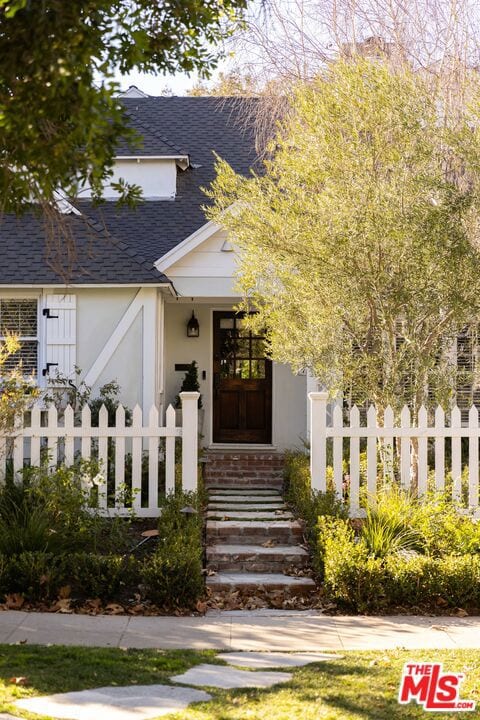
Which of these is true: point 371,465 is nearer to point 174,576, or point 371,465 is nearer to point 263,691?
point 174,576

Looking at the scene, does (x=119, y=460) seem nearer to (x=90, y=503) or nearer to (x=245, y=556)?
(x=90, y=503)

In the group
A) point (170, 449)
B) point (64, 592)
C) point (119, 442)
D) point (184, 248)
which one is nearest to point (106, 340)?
point (184, 248)

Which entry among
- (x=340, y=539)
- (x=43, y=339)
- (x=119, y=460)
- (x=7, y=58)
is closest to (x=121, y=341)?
(x=43, y=339)

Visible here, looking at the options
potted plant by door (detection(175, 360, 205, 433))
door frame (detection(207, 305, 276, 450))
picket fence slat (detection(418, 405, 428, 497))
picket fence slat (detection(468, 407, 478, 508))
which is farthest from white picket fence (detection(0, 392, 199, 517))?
door frame (detection(207, 305, 276, 450))

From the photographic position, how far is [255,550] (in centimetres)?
796

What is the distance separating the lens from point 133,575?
7.05m

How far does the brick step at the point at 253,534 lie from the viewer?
8.38 m

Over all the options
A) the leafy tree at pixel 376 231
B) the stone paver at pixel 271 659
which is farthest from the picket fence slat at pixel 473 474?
the stone paver at pixel 271 659

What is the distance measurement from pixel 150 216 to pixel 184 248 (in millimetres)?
2026

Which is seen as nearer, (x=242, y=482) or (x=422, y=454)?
(x=422, y=454)

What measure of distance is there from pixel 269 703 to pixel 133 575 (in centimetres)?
288

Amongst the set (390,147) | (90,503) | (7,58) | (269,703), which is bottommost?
(269,703)

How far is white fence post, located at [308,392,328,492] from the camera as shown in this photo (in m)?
8.31

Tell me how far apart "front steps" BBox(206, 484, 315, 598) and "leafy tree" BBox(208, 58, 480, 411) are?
1583mm
